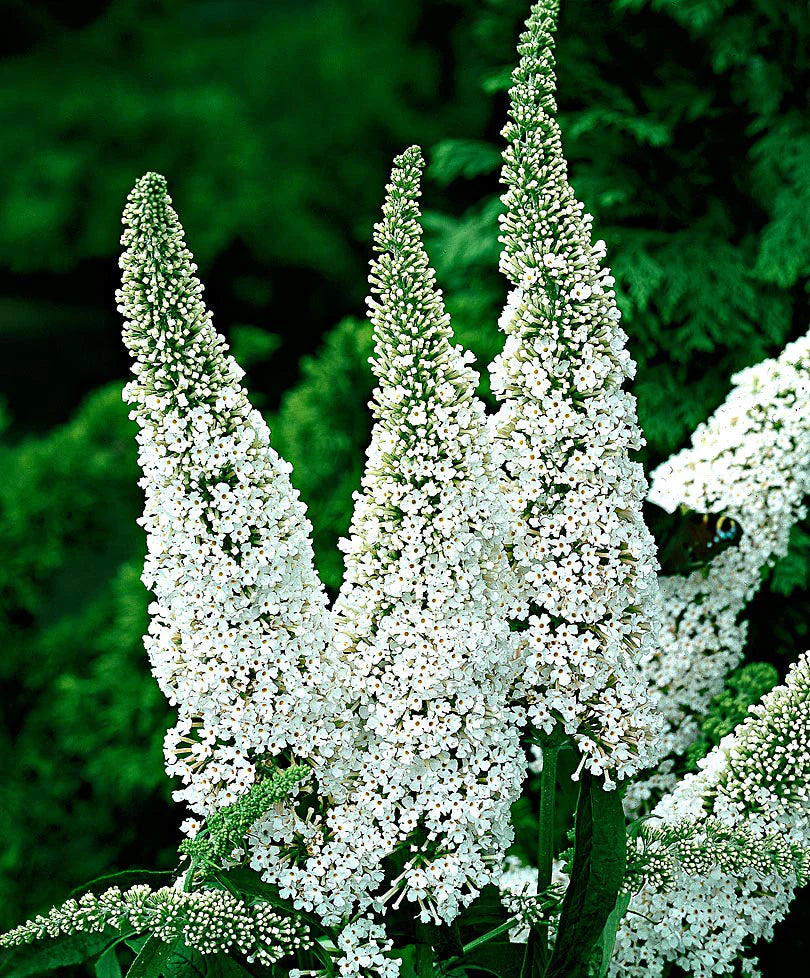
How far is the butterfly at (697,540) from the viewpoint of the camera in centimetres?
174

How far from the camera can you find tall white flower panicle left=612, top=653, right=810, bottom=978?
1.41 metres

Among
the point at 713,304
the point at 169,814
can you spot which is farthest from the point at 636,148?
the point at 169,814

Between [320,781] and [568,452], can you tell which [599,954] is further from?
[568,452]

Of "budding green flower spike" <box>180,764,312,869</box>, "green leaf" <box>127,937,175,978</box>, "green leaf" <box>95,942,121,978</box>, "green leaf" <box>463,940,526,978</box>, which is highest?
"budding green flower spike" <box>180,764,312,869</box>

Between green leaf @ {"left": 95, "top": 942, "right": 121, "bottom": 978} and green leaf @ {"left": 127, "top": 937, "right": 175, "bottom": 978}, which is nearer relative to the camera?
green leaf @ {"left": 127, "top": 937, "right": 175, "bottom": 978}

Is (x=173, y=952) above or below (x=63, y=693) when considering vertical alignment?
below

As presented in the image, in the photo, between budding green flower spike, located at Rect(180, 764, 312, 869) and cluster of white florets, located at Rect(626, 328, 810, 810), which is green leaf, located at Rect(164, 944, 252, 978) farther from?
cluster of white florets, located at Rect(626, 328, 810, 810)

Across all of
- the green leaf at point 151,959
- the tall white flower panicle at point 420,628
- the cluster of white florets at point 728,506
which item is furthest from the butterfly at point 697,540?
the green leaf at point 151,959

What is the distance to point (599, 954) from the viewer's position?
1376mm

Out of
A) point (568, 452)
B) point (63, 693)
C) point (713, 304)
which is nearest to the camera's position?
point (568, 452)

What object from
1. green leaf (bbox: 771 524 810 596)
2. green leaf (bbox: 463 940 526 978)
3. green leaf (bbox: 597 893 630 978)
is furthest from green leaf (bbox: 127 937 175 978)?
green leaf (bbox: 771 524 810 596)

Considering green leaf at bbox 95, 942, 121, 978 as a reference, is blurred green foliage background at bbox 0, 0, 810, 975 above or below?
above

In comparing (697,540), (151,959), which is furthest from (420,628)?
(697,540)

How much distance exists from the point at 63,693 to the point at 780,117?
2.63 meters
